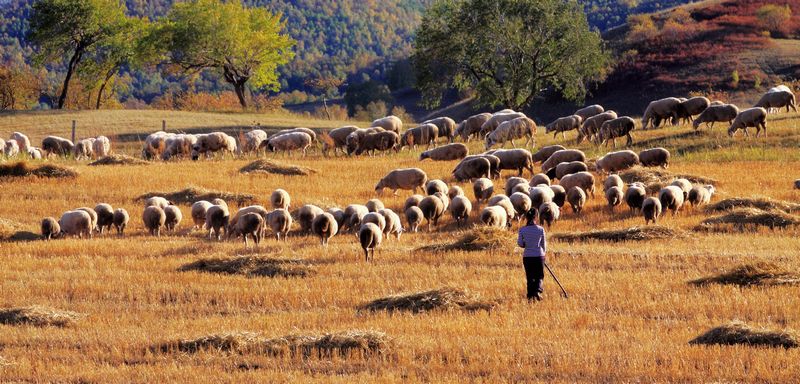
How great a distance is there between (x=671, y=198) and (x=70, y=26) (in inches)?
2393

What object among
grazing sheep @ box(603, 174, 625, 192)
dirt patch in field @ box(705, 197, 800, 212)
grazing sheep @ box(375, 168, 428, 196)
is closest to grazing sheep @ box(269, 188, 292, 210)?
grazing sheep @ box(375, 168, 428, 196)

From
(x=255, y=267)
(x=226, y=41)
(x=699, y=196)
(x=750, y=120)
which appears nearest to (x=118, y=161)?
(x=255, y=267)

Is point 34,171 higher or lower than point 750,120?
lower

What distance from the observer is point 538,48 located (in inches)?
2510

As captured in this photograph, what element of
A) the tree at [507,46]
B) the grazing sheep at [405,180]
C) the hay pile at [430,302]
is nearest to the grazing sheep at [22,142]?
the grazing sheep at [405,180]

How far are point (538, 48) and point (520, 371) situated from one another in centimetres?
5248

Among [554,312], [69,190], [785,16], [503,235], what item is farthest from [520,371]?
[785,16]

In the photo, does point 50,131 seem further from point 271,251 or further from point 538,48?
point 271,251

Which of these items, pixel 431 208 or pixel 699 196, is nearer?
pixel 431 208

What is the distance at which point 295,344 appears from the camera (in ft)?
46.7

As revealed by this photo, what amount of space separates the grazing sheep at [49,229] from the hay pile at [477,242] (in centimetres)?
947

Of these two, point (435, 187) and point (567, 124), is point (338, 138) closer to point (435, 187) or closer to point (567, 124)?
point (567, 124)

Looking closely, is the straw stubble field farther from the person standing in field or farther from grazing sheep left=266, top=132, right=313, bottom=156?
grazing sheep left=266, top=132, right=313, bottom=156

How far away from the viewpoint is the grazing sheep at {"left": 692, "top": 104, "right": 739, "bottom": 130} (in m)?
42.9
